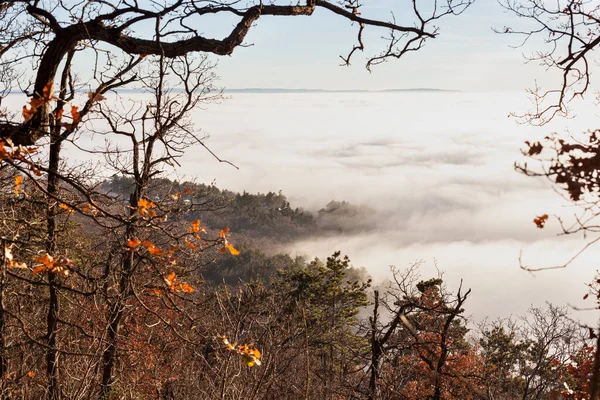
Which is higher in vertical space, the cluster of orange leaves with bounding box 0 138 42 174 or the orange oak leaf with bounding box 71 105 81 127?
the orange oak leaf with bounding box 71 105 81 127

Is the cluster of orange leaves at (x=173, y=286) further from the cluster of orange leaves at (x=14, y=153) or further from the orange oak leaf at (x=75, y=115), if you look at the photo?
the orange oak leaf at (x=75, y=115)

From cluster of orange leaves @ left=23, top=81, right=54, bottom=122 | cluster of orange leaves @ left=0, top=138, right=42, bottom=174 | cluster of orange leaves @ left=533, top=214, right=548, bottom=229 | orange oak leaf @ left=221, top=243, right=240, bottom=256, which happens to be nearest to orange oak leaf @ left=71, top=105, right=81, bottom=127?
cluster of orange leaves @ left=23, top=81, right=54, bottom=122

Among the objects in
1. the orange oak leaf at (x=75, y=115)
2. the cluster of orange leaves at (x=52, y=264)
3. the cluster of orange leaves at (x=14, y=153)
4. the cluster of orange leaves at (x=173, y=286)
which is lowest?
the cluster of orange leaves at (x=173, y=286)

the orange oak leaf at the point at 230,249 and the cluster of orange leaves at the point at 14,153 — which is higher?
the cluster of orange leaves at the point at 14,153

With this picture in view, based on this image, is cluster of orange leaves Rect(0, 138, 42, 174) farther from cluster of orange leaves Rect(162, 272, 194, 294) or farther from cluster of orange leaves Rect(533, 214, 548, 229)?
cluster of orange leaves Rect(533, 214, 548, 229)

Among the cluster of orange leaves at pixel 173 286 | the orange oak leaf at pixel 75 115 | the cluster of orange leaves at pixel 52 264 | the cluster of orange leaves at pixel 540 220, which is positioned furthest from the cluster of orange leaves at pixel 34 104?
the cluster of orange leaves at pixel 540 220

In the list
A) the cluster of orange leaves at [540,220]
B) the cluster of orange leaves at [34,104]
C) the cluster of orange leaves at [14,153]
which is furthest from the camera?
the cluster of orange leaves at [34,104]

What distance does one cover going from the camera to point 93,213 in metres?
3.13

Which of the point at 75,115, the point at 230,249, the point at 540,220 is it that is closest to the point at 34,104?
the point at 75,115

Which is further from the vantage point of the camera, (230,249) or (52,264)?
(52,264)

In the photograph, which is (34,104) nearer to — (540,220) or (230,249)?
(230,249)

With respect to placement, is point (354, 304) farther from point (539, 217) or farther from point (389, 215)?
point (389, 215)

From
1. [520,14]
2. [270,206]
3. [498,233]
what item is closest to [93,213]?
[520,14]

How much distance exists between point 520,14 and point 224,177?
594 ft
